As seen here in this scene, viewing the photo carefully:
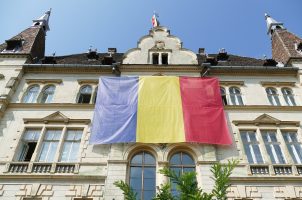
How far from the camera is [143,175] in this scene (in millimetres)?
16219

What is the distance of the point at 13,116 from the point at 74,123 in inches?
144

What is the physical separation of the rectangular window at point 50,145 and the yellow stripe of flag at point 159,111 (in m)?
4.50

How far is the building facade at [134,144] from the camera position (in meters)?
15.8

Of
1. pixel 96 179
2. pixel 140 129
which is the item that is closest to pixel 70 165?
pixel 96 179

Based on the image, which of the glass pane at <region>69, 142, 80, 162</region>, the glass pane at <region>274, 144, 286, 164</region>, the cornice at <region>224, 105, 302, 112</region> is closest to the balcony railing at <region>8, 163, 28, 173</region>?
the glass pane at <region>69, 142, 80, 162</region>

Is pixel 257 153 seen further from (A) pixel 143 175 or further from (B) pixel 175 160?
(A) pixel 143 175

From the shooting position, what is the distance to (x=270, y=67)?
2189 centimetres

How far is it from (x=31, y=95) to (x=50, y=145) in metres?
4.64

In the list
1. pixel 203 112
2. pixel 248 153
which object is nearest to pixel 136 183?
pixel 203 112

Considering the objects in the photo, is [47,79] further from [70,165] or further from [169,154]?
[169,154]

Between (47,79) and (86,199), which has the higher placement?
(47,79)

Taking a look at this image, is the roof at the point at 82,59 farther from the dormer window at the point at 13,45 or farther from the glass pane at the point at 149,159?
the glass pane at the point at 149,159

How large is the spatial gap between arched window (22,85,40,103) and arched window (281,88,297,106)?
51.0 feet

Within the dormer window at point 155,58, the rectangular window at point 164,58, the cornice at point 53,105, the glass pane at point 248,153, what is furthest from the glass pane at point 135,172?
the rectangular window at point 164,58
